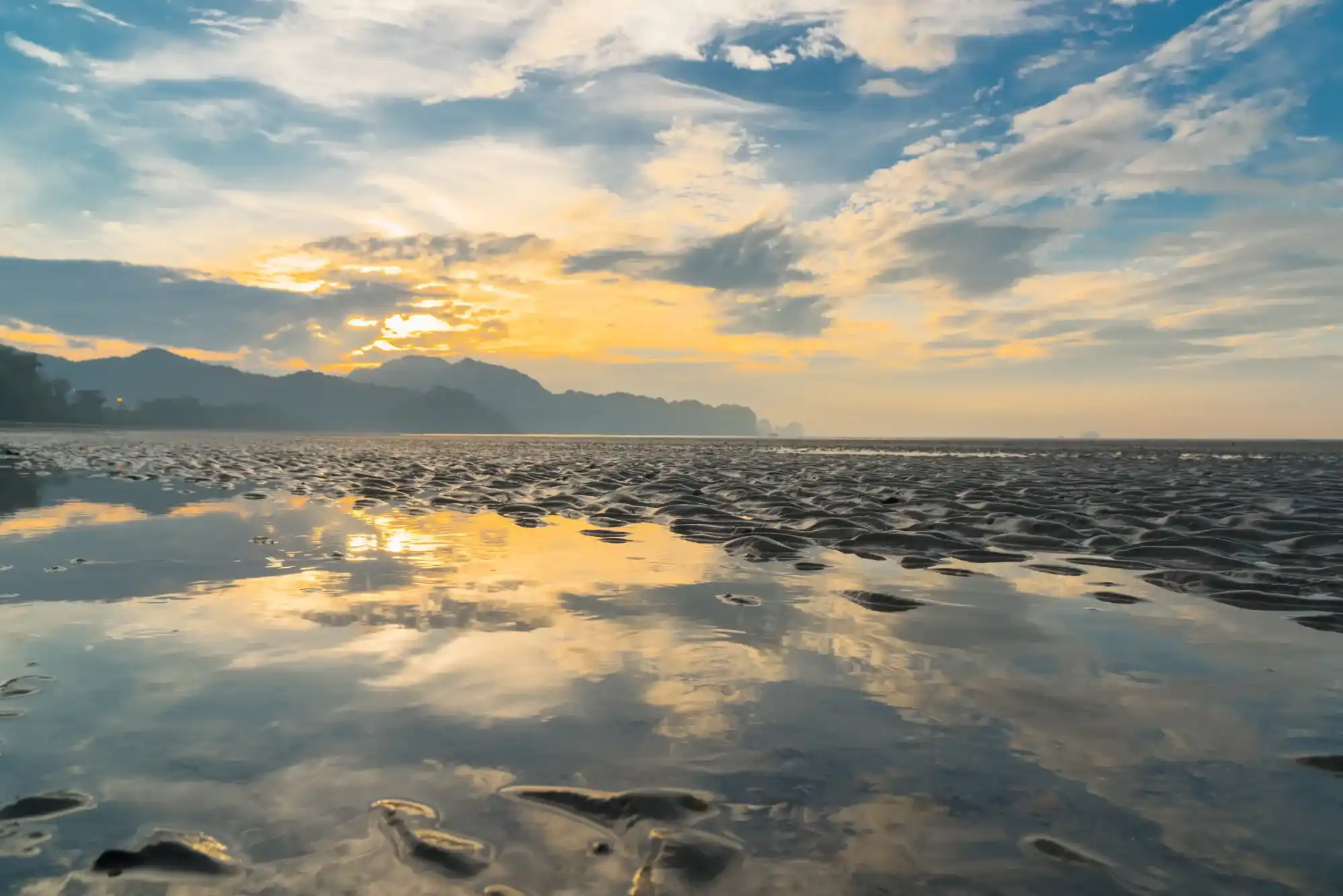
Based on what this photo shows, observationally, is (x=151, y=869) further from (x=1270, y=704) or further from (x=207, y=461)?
(x=207, y=461)

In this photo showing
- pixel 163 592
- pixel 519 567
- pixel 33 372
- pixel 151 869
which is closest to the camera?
pixel 151 869

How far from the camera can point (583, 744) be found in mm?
3980

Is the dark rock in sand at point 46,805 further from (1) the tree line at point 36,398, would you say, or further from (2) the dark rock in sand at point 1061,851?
(1) the tree line at point 36,398

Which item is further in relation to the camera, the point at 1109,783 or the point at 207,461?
the point at 207,461

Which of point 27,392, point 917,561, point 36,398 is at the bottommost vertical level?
point 917,561

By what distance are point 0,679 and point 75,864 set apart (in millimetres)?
3135

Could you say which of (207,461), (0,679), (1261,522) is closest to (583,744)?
(0,679)

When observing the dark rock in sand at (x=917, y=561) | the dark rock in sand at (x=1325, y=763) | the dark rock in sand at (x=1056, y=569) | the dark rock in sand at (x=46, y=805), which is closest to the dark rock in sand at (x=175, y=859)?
the dark rock in sand at (x=46, y=805)

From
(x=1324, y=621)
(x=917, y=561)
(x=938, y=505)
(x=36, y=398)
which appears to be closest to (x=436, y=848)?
(x=1324, y=621)

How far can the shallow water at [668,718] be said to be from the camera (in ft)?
9.33

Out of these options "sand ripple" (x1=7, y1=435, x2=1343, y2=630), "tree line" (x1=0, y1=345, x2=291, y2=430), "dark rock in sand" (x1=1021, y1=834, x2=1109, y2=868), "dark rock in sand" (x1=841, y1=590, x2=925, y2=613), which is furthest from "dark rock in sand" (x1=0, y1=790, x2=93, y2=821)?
"tree line" (x1=0, y1=345, x2=291, y2=430)

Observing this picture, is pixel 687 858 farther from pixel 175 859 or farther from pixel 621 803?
pixel 175 859

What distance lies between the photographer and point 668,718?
14.5ft

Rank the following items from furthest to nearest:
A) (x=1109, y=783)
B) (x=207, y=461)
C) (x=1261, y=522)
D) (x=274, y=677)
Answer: (x=207, y=461) < (x=1261, y=522) < (x=274, y=677) < (x=1109, y=783)
